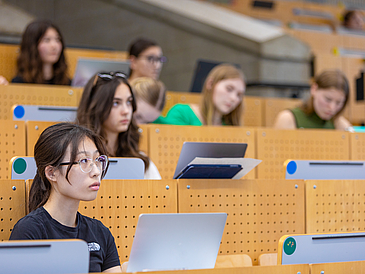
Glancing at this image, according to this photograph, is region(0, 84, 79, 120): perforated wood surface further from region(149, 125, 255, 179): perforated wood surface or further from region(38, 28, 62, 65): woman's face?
region(149, 125, 255, 179): perforated wood surface

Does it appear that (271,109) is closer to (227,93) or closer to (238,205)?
(227,93)

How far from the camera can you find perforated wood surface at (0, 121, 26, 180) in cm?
231

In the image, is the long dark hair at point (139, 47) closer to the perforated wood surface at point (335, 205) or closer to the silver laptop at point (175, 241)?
the perforated wood surface at point (335, 205)

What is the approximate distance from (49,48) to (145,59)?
0.81 m

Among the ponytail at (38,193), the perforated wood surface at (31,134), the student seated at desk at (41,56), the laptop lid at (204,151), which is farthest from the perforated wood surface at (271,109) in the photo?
the ponytail at (38,193)

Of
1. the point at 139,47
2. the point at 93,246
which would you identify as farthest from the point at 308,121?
the point at 93,246

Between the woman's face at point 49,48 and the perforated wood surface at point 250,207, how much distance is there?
2087 mm

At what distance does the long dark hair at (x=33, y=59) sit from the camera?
361cm

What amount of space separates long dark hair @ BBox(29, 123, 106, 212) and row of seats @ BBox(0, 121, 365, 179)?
0.73 meters

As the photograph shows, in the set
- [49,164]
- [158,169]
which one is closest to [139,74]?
[158,169]

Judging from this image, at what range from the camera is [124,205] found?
6.39 ft

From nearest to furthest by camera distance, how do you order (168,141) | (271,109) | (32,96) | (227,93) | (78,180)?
(78,180), (168,141), (32,96), (227,93), (271,109)

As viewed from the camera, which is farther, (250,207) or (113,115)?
(113,115)

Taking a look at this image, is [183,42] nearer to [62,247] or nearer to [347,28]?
[347,28]
